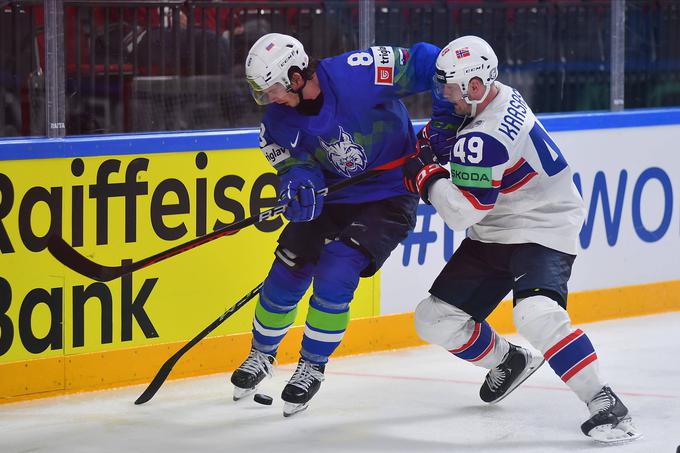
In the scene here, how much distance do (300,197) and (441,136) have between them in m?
0.47

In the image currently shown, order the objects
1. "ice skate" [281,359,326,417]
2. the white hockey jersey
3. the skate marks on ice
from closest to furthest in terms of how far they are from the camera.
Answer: the white hockey jersey
the skate marks on ice
"ice skate" [281,359,326,417]

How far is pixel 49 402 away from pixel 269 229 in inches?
40.1

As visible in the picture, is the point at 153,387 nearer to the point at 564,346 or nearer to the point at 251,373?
the point at 251,373

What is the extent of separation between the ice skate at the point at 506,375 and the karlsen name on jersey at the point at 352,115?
0.71 metres

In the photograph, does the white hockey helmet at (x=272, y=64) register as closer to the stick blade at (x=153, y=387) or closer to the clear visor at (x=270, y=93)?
the clear visor at (x=270, y=93)

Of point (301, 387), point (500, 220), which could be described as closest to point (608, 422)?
point (500, 220)

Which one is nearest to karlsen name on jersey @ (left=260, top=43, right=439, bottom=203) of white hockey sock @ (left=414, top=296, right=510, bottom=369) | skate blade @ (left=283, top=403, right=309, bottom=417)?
white hockey sock @ (left=414, top=296, right=510, bottom=369)

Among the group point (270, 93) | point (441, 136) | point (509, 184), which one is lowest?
Answer: point (509, 184)

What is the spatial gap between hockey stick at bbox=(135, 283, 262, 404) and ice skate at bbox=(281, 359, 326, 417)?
393mm

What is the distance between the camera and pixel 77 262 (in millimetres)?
4344

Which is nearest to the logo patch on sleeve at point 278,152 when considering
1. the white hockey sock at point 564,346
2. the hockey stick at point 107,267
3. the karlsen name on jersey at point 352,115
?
the karlsen name on jersey at point 352,115

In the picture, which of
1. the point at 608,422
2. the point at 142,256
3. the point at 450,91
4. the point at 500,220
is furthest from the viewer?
the point at 142,256

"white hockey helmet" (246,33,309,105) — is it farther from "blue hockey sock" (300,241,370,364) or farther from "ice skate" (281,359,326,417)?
"ice skate" (281,359,326,417)

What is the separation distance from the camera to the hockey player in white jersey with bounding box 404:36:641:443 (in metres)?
3.85
